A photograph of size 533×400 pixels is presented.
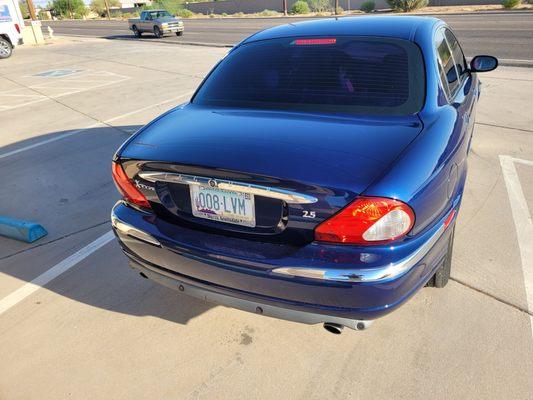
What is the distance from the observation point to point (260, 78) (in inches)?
117

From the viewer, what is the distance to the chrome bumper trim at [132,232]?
2355 mm

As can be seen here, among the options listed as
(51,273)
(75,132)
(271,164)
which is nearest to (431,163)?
(271,164)

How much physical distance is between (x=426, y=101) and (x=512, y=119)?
4800 mm

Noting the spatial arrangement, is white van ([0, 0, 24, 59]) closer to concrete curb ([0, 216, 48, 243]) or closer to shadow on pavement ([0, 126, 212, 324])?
shadow on pavement ([0, 126, 212, 324])

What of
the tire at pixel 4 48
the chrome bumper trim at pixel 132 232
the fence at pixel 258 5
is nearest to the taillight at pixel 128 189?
the chrome bumper trim at pixel 132 232

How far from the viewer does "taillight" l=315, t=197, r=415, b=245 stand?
1.86 metres

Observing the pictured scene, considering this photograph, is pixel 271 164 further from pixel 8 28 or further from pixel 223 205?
pixel 8 28

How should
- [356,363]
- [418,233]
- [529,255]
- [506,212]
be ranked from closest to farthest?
1. [418,233]
2. [356,363]
3. [529,255]
4. [506,212]

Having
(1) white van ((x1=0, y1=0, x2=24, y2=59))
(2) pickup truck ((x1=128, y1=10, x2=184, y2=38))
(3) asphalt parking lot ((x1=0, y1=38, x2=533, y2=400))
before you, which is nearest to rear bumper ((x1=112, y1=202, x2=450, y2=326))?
(3) asphalt parking lot ((x1=0, y1=38, x2=533, y2=400))

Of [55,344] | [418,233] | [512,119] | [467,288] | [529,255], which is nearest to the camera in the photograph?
[418,233]

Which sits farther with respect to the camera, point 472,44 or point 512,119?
point 472,44

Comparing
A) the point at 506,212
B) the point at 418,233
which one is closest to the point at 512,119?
the point at 506,212

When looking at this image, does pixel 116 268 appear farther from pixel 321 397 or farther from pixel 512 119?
pixel 512 119

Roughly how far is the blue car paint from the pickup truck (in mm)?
26502
